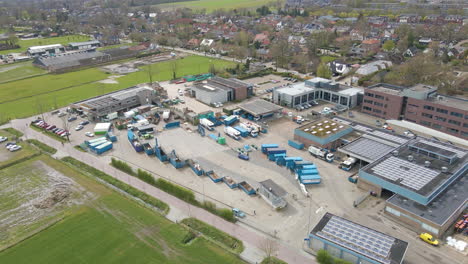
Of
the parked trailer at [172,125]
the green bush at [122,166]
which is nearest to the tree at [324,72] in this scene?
the parked trailer at [172,125]

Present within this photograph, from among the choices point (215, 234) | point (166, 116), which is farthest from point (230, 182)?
point (166, 116)

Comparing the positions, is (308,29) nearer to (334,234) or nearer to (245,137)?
(245,137)

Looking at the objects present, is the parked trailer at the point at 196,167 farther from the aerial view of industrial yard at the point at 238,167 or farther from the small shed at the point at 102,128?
the small shed at the point at 102,128

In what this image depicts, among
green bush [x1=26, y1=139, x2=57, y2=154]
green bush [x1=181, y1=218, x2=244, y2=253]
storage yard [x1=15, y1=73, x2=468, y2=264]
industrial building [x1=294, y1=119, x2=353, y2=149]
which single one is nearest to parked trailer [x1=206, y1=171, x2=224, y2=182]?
storage yard [x1=15, y1=73, x2=468, y2=264]

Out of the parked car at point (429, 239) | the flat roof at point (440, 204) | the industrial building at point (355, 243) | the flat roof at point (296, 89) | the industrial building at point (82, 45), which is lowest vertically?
the parked car at point (429, 239)

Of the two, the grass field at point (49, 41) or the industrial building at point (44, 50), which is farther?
the grass field at point (49, 41)

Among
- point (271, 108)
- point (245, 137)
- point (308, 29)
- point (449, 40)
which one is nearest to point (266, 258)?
point (245, 137)

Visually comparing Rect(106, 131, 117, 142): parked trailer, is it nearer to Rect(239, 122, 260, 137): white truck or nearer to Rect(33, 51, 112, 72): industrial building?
Rect(239, 122, 260, 137): white truck
